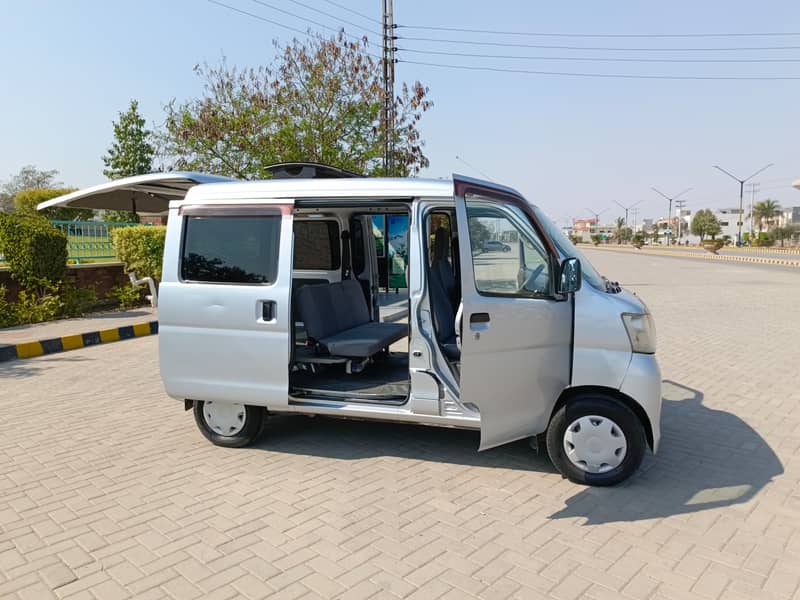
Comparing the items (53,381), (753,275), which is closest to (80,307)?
(53,381)

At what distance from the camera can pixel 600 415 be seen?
4.18m

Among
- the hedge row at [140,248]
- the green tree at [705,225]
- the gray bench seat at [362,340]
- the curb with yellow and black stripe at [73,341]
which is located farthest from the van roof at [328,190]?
the green tree at [705,225]

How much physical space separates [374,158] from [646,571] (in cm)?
1672

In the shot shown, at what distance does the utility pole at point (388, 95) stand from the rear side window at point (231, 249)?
1445 centimetres

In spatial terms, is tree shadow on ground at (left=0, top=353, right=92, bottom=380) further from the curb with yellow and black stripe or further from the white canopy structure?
the white canopy structure

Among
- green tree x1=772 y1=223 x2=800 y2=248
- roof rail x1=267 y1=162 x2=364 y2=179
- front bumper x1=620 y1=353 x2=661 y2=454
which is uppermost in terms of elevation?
green tree x1=772 y1=223 x2=800 y2=248

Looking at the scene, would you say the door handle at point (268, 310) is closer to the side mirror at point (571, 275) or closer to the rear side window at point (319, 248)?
the rear side window at point (319, 248)

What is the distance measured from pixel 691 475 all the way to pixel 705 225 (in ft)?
350

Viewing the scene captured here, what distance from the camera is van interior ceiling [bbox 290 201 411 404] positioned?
487 cm

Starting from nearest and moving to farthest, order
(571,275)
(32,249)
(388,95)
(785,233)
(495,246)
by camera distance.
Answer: (571,275), (495,246), (32,249), (388,95), (785,233)

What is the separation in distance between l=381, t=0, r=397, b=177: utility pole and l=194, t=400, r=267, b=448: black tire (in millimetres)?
14604

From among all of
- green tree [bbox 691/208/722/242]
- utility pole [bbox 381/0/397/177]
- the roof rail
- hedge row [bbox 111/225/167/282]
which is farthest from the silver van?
green tree [bbox 691/208/722/242]

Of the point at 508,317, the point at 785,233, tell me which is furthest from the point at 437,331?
the point at 785,233

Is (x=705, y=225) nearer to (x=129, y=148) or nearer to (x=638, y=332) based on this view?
(x=129, y=148)
